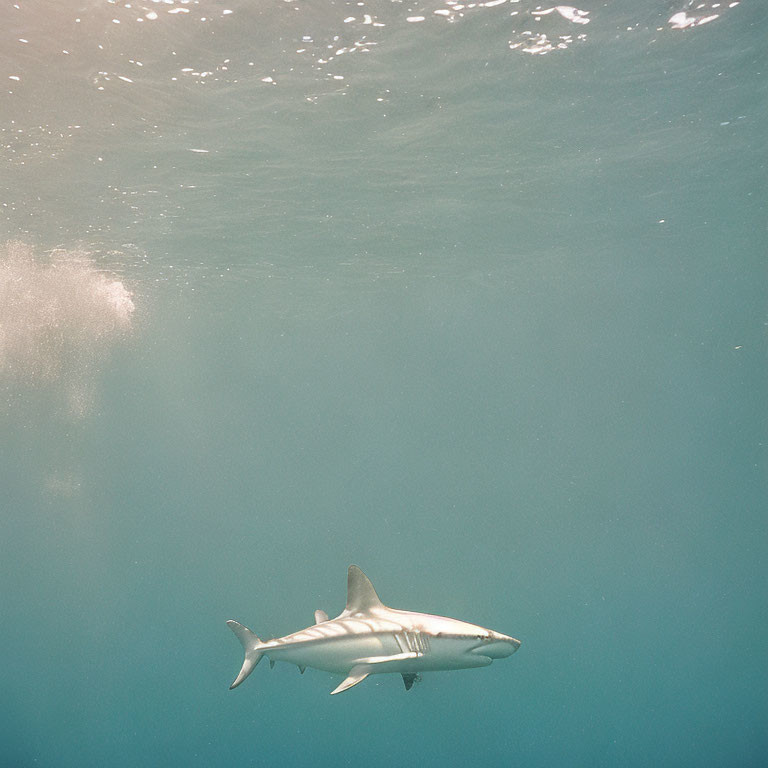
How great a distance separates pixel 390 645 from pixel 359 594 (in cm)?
99

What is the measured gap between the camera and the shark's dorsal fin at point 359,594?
7355 millimetres

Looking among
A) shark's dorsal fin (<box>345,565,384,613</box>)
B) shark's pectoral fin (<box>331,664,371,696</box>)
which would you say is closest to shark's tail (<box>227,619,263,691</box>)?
shark's dorsal fin (<box>345,565,384,613</box>)

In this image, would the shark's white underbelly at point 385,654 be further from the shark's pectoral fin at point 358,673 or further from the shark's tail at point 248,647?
the shark's tail at point 248,647

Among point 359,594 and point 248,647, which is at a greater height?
point 359,594

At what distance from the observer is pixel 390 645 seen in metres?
6.52

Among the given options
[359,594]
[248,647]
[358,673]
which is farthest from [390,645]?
[248,647]

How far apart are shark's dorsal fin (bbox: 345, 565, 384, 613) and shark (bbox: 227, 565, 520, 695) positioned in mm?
21

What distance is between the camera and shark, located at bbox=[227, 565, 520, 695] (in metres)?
6.33

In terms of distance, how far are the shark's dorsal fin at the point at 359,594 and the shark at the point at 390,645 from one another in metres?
0.02

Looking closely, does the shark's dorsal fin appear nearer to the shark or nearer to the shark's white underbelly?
the shark

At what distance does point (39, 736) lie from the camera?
87.9ft

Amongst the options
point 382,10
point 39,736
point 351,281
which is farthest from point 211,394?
point 382,10

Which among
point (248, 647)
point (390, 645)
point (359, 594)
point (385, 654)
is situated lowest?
point (248, 647)

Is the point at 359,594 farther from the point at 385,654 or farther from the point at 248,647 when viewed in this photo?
the point at 248,647
